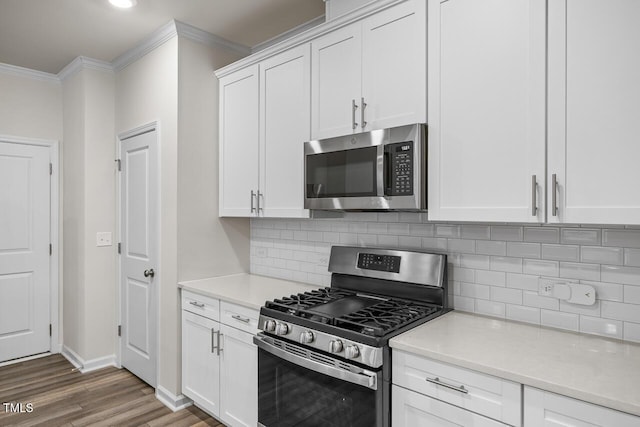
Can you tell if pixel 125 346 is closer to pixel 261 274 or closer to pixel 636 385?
pixel 261 274

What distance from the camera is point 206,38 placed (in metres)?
2.95

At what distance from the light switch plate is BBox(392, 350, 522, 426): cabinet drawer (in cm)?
298

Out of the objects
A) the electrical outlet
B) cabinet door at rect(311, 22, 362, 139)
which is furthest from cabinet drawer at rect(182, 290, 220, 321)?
the electrical outlet

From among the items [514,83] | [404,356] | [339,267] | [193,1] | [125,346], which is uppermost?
[193,1]

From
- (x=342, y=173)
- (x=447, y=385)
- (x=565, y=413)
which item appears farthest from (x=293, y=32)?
(x=565, y=413)

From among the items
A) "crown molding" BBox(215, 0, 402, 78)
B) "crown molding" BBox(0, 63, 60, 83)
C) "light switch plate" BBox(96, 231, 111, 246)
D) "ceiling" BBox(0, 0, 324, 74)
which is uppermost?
"ceiling" BBox(0, 0, 324, 74)

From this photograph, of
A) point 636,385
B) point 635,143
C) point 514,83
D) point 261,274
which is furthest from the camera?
point 261,274

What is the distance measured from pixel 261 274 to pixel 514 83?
2260 mm

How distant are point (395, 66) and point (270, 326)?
142cm

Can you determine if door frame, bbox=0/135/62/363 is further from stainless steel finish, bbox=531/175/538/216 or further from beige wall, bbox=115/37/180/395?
stainless steel finish, bbox=531/175/538/216

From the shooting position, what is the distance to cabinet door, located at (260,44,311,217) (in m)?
2.37

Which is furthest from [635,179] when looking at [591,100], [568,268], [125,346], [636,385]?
[125,346]

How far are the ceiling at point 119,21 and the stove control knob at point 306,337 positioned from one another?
6.52 feet

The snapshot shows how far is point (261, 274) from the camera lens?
3.17m
